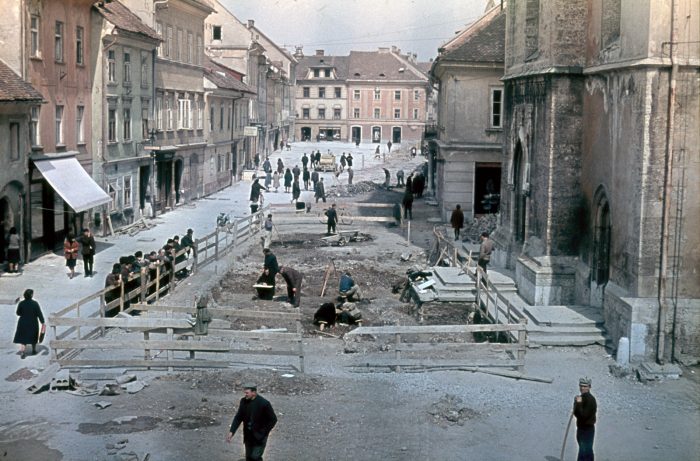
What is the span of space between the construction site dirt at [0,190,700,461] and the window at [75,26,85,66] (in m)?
18.1

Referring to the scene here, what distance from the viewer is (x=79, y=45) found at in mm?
34188

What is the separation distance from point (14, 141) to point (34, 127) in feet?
7.35

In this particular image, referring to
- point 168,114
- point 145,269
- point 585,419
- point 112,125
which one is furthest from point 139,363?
point 168,114

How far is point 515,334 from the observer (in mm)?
20750

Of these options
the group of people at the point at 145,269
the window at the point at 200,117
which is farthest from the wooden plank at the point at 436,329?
the window at the point at 200,117

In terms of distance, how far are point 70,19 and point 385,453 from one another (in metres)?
24.3

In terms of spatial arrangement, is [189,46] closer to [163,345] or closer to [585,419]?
[163,345]

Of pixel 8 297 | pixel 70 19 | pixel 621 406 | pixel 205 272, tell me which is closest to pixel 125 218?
pixel 70 19

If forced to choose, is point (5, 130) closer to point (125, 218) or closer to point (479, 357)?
point (125, 218)

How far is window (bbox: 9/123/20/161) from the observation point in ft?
91.9

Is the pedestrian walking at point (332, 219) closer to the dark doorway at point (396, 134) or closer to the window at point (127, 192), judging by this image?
the window at point (127, 192)

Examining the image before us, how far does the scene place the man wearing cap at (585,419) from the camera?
12.8 m

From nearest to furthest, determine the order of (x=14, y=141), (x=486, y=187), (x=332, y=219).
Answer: (x=14, y=141) → (x=332, y=219) → (x=486, y=187)

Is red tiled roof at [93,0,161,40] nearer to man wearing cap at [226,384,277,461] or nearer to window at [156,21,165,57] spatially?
window at [156,21,165,57]
